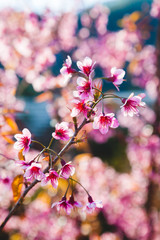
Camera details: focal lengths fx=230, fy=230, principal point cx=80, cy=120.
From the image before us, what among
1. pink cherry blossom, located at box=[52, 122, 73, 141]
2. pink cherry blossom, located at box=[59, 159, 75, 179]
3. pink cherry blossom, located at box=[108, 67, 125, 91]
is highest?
pink cherry blossom, located at box=[108, 67, 125, 91]

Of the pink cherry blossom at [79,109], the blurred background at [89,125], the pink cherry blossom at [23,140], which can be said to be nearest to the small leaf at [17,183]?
the pink cherry blossom at [23,140]

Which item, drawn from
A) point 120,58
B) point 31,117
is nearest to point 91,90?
point 120,58

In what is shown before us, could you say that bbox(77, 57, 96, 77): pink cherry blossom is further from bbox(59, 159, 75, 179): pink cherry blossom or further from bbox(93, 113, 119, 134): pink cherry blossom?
bbox(59, 159, 75, 179): pink cherry blossom

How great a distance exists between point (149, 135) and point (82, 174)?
86 cm

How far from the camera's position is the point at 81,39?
3416mm

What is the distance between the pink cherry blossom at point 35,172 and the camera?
1.70 ft

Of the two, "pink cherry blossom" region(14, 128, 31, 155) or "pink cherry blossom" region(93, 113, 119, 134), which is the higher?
"pink cherry blossom" region(93, 113, 119, 134)

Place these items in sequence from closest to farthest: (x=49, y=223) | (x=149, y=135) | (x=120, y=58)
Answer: (x=49, y=223)
(x=149, y=135)
(x=120, y=58)

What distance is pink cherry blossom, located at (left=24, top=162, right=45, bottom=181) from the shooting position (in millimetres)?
518

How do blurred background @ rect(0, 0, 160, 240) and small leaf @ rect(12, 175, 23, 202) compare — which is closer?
small leaf @ rect(12, 175, 23, 202)

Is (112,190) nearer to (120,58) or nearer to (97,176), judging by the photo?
(97,176)

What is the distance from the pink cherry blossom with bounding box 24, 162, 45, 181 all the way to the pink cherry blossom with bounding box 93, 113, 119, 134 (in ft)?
0.55

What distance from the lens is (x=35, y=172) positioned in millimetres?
537

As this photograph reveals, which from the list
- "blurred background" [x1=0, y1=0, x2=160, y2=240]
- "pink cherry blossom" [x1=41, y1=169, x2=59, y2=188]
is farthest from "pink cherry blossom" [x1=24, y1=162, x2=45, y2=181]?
"blurred background" [x1=0, y1=0, x2=160, y2=240]
